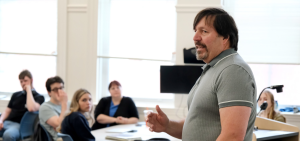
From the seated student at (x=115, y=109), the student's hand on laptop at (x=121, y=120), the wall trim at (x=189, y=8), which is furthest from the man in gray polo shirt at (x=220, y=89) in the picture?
the wall trim at (x=189, y=8)

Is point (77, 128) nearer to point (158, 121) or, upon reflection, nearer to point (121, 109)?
point (121, 109)

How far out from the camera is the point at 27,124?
379 centimetres

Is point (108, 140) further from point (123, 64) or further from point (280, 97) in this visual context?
point (280, 97)

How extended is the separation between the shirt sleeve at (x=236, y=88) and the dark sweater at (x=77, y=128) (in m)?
1.91

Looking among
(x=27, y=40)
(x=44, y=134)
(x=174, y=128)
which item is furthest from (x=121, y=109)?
(x=174, y=128)

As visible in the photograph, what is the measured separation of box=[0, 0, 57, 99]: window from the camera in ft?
16.5

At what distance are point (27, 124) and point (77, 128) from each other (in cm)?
127

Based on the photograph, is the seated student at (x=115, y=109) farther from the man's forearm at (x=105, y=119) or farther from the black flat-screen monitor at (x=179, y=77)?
the black flat-screen monitor at (x=179, y=77)

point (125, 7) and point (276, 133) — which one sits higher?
point (125, 7)

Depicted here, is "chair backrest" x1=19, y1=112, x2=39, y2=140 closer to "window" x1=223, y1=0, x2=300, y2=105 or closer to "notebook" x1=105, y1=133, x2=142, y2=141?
"notebook" x1=105, y1=133, x2=142, y2=141

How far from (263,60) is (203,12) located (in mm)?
3393

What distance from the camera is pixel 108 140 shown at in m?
2.93

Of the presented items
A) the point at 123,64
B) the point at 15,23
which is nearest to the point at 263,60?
the point at 123,64

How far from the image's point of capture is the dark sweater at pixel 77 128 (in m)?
2.82
